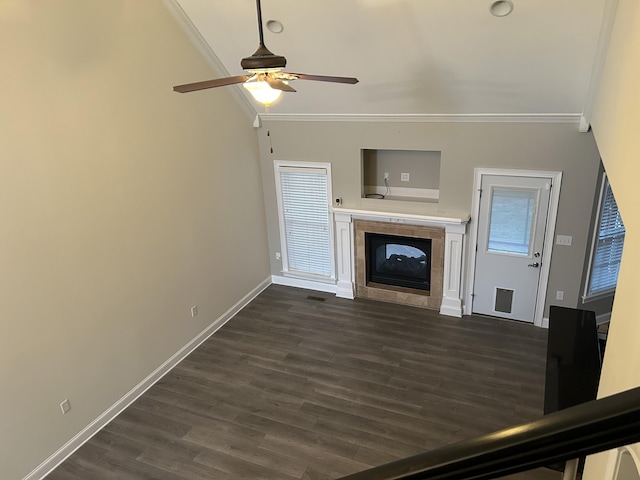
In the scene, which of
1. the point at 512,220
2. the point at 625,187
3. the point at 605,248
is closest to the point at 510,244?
the point at 512,220

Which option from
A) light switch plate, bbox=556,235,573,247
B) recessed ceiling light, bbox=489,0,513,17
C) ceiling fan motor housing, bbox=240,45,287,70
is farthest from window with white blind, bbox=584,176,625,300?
ceiling fan motor housing, bbox=240,45,287,70

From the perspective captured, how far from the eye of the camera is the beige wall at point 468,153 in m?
5.38

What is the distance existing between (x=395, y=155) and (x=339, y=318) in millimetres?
2503

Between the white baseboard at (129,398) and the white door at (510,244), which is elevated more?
the white door at (510,244)

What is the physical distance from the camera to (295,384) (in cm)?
533

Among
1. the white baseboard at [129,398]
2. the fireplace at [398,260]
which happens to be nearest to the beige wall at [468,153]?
the fireplace at [398,260]

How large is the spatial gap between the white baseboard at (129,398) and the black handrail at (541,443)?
4.73m

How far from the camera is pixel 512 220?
233 inches

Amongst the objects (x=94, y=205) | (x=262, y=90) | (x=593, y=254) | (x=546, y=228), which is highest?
(x=262, y=90)

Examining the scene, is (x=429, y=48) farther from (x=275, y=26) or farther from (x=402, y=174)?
(x=402, y=174)

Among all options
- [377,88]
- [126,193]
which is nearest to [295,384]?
[126,193]

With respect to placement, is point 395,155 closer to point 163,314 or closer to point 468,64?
point 468,64

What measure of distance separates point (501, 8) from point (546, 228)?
2.90 metres

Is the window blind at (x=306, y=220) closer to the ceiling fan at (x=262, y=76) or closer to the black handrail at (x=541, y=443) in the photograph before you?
the ceiling fan at (x=262, y=76)
